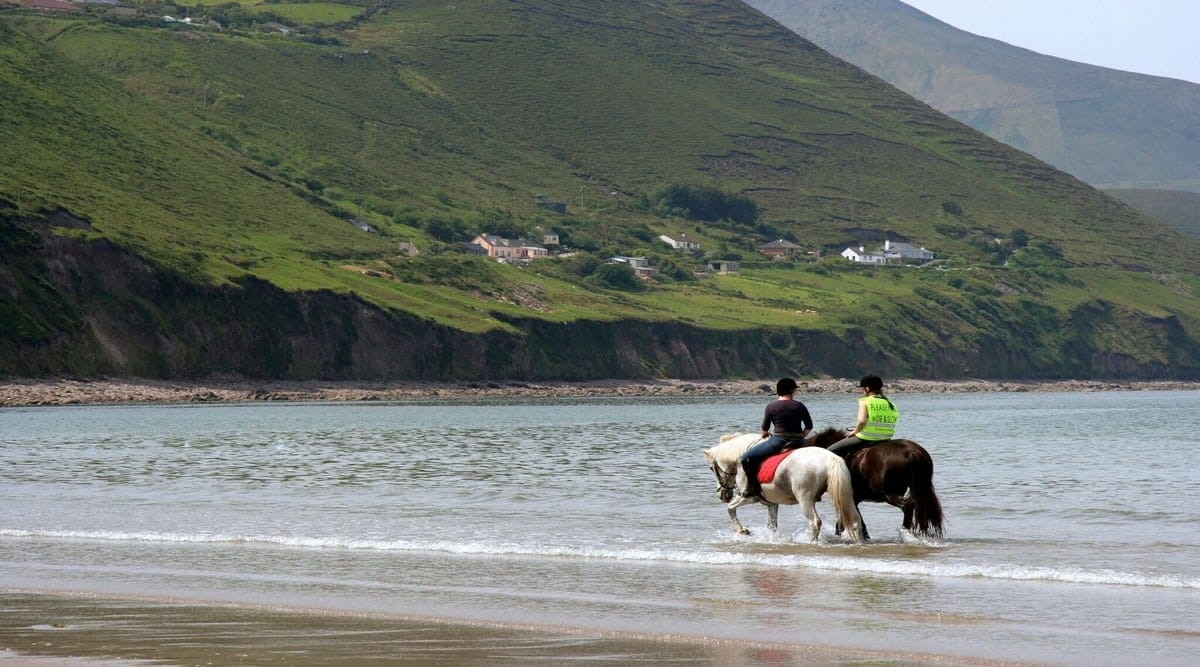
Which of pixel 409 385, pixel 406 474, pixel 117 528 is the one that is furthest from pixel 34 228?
pixel 117 528

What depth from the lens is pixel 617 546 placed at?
2392 centimetres

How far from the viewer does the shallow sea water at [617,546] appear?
1647 cm

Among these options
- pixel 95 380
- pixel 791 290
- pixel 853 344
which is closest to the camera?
pixel 95 380

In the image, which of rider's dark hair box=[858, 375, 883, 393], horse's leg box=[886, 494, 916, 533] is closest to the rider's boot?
horse's leg box=[886, 494, 916, 533]

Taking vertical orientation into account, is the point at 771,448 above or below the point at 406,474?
above

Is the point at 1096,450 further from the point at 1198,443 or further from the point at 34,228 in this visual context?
the point at 34,228

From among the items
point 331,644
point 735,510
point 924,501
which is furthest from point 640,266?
point 331,644

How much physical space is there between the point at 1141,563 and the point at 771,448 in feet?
18.2

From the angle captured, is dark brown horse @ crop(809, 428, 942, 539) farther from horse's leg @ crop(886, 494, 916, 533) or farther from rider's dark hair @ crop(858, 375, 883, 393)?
rider's dark hair @ crop(858, 375, 883, 393)

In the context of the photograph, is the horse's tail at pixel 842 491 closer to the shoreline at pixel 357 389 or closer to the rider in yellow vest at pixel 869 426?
the rider in yellow vest at pixel 869 426

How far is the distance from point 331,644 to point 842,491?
944 centimetres

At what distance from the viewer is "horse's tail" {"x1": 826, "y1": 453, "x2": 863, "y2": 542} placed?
22.1 m

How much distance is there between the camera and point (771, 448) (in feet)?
76.6

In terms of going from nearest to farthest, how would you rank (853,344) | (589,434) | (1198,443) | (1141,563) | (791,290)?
(1141,563) < (1198,443) < (589,434) < (853,344) < (791,290)
